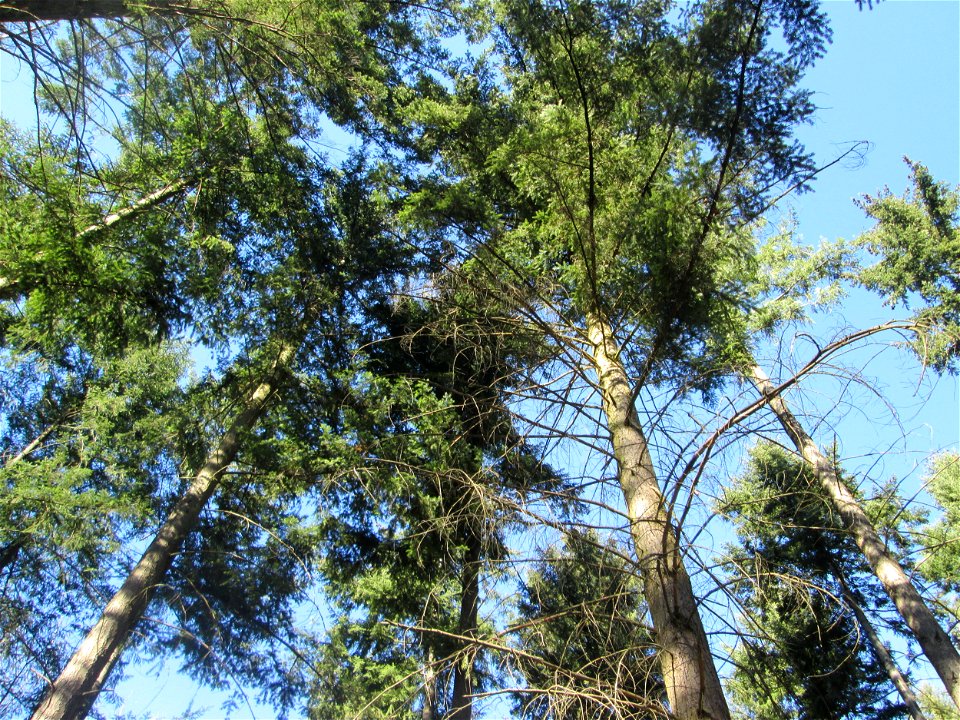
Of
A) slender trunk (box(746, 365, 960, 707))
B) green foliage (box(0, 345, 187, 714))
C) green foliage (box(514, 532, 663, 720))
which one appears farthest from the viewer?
green foliage (box(0, 345, 187, 714))

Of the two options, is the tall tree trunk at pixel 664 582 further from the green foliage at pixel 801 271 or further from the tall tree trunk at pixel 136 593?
the green foliage at pixel 801 271

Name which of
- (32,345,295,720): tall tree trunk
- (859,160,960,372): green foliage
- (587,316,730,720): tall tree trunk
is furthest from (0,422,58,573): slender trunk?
(859,160,960,372): green foliage

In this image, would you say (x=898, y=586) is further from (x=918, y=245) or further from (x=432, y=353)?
(x=918, y=245)

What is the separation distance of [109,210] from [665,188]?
6663mm

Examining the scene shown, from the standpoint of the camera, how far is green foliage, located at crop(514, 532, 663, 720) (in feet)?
9.47

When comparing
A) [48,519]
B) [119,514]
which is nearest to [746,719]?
[119,514]

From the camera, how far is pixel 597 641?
13.2 ft

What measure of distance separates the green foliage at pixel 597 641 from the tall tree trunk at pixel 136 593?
4.69 meters

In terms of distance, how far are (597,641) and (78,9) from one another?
569 centimetres

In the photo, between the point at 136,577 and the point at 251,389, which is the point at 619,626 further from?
the point at 251,389

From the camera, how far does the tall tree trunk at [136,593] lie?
6.02 meters

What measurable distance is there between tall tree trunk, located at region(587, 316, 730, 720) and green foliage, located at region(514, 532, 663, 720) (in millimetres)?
117

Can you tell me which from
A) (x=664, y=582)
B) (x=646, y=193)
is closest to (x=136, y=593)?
(x=664, y=582)

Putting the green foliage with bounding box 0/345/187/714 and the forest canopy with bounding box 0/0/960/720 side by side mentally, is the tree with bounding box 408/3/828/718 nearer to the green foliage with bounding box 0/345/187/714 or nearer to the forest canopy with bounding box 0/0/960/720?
the forest canopy with bounding box 0/0/960/720
